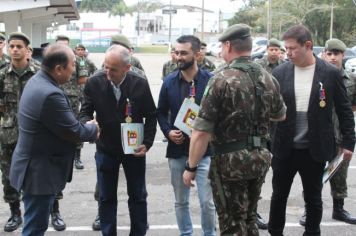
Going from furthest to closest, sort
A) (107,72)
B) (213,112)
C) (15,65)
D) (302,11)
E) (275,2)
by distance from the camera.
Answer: (275,2), (302,11), (15,65), (107,72), (213,112)

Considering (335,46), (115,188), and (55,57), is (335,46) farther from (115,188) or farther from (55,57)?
(55,57)

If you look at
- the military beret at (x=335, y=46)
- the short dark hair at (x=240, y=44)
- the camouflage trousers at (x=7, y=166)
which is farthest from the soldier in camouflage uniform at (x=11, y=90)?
the military beret at (x=335, y=46)

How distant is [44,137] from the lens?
3.74 m

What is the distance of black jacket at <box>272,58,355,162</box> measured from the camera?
4.41 meters

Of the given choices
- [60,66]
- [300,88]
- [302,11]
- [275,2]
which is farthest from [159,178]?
[275,2]

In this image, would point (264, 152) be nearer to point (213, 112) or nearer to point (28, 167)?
point (213, 112)

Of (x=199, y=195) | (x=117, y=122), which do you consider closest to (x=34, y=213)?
(x=117, y=122)

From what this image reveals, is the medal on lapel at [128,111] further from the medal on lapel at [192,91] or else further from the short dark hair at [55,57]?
the short dark hair at [55,57]

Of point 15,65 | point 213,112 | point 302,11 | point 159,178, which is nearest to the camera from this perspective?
point 213,112

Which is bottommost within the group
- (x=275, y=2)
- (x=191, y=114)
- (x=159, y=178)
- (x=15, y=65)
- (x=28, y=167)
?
(x=159, y=178)

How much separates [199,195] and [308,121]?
1145 millimetres

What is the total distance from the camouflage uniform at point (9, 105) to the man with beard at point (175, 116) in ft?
4.91

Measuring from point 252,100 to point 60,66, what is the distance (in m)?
1.42

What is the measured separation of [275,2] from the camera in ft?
189
